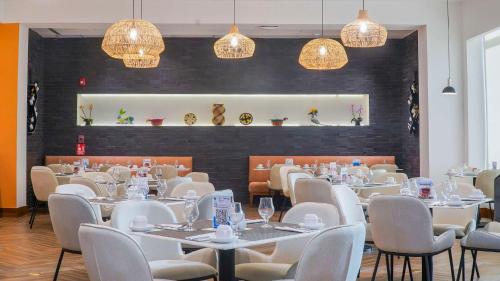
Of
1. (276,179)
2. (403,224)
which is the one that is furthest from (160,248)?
(276,179)

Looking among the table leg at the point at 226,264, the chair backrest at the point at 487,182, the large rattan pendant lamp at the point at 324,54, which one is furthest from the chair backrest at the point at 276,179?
the table leg at the point at 226,264

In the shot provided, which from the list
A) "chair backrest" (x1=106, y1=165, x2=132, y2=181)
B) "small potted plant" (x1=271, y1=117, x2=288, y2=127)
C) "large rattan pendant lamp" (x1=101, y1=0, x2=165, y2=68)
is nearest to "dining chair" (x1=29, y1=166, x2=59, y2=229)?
"chair backrest" (x1=106, y1=165, x2=132, y2=181)

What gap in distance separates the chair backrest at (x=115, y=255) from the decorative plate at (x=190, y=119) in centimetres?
1024

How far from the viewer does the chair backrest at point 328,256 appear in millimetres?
2734

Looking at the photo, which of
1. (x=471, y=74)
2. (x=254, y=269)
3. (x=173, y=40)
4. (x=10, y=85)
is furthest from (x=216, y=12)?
(x=254, y=269)

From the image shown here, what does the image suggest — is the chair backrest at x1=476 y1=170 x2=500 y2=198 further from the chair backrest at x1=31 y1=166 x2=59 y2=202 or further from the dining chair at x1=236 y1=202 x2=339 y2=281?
the chair backrest at x1=31 y1=166 x2=59 y2=202

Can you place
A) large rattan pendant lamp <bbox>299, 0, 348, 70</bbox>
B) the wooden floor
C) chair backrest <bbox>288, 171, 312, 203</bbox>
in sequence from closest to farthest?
the wooden floor < chair backrest <bbox>288, 171, 312, 203</bbox> < large rattan pendant lamp <bbox>299, 0, 348, 70</bbox>

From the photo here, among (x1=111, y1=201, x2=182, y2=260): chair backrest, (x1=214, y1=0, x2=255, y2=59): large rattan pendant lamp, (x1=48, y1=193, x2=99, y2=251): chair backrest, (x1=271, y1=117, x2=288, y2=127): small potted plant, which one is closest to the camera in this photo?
(x1=111, y1=201, x2=182, y2=260): chair backrest

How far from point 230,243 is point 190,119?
10228mm

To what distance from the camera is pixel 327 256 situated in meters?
2.75

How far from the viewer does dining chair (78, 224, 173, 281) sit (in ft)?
8.84

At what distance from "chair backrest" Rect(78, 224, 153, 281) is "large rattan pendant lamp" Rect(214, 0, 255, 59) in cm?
544

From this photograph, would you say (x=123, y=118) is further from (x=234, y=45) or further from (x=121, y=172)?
(x=234, y=45)

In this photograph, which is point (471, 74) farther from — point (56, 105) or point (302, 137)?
point (56, 105)
